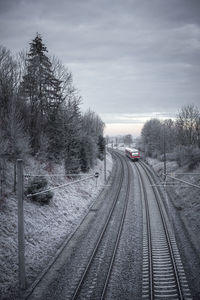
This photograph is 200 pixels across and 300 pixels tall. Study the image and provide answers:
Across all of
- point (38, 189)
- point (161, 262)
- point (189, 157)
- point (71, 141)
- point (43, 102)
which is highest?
point (43, 102)

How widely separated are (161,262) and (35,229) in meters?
9.03

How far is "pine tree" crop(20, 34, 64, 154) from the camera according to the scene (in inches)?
1095

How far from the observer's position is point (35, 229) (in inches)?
556

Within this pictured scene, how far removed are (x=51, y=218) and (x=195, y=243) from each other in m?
11.5

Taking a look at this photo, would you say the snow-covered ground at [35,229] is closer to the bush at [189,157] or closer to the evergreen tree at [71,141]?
the evergreen tree at [71,141]

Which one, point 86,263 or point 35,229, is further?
point 35,229

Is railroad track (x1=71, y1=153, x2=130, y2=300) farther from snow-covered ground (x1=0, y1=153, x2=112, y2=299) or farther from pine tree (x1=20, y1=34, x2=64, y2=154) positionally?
pine tree (x1=20, y1=34, x2=64, y2=154)

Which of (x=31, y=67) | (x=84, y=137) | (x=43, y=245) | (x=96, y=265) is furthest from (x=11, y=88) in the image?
(x=96, y=265)

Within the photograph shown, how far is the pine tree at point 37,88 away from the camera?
2781 centimetres

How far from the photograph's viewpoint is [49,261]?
463 inches

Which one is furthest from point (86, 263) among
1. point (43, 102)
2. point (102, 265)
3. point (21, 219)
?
point (43, 102)

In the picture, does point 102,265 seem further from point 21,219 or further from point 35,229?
point 21,219

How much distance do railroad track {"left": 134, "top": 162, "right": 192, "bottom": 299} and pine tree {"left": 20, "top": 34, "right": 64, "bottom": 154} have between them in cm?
1860

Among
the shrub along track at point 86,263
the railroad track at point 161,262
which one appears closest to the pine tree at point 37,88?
the shrub along track at point 86,263
